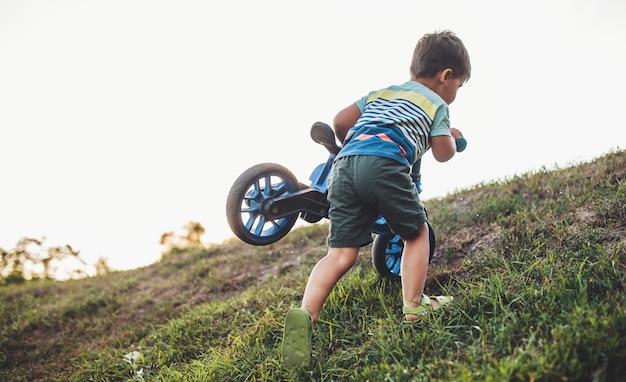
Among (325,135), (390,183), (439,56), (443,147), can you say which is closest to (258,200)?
(325,135)

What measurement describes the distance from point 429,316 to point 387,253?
2.90 feet

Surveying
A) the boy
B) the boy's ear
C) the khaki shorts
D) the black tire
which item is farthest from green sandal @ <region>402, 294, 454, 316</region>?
the boy's ear

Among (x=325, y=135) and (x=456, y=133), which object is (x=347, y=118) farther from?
(x=456, y=133)

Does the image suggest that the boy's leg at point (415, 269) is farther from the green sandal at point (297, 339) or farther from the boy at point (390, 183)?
the green sandal at point (297, 339)

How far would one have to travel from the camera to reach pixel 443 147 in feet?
7.87

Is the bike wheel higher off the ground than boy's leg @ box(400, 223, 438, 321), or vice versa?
the bike wheel

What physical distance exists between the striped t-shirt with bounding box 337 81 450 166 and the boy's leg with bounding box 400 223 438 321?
427mm

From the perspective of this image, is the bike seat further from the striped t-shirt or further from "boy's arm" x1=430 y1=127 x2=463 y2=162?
"boy's arm" x1=430 y1=127 x2=463 y2=162

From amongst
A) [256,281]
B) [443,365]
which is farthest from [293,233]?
[443,365]

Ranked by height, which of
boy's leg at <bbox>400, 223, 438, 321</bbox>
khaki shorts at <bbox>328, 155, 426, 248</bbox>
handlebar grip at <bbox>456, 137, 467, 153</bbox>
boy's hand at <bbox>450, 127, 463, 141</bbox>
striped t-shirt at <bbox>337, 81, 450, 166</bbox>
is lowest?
boy's leg at <bbox>400, 223, 438, 321</bbox>

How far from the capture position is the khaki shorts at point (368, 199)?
7.39ft

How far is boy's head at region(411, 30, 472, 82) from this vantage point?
8.12 feet

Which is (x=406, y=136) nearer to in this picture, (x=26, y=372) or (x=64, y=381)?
(x=64, y=381)

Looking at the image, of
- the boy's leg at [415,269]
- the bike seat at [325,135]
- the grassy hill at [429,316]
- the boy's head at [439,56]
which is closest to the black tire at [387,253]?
the grassy hill at [429,316]
